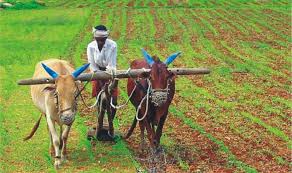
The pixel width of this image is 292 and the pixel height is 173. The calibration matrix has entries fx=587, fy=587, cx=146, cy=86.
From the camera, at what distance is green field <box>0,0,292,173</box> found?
9609mm

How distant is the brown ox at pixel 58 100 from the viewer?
8.41 m

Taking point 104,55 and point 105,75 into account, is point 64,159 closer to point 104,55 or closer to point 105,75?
point 105,75

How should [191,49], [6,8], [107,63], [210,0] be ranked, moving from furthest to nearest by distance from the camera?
1. [210,0]
2. [6,8]
3. [191,49]
4. [107,63]

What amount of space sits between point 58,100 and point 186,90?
6.70 meters

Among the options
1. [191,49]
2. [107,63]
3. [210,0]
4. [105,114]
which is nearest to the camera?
[107,63]

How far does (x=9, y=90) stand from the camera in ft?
49.8

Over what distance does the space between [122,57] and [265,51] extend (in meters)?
5.12

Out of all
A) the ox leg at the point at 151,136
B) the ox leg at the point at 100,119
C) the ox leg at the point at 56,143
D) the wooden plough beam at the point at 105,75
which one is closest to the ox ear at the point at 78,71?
the wooden plough beam at the point at 105,75

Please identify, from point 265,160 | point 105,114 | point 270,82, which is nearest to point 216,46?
point 270,82

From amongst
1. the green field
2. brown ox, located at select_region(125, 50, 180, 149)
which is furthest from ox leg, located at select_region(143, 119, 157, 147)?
the green field

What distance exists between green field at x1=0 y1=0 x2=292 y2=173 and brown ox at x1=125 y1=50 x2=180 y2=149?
0.61 metres

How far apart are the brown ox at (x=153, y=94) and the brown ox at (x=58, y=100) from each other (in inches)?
39.5

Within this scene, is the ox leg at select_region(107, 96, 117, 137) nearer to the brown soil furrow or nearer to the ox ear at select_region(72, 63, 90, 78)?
the ox ear at select_region(72, 63, 90, 78)

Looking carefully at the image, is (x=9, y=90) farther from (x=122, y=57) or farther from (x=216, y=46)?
(x=216, y=46)
